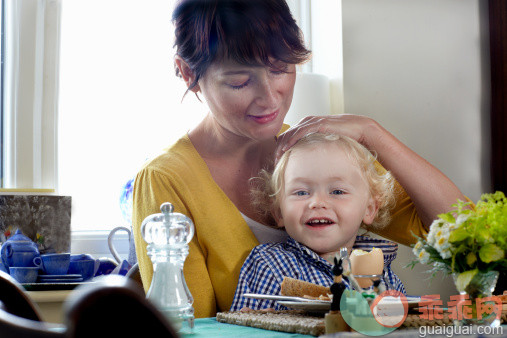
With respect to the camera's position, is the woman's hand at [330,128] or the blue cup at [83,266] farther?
the blue cup at [83,266]

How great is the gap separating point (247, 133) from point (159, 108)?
0.99m

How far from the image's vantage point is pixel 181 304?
3.14 ft

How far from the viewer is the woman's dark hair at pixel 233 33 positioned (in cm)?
168

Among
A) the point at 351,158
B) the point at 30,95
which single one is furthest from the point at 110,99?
the point at 351,158

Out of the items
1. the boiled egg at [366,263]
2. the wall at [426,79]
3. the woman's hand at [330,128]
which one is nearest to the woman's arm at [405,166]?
the woman's hand at [330,128]

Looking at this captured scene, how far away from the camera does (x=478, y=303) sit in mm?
917

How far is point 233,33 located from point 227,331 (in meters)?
0.92

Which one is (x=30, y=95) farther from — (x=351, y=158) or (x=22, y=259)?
(x=351, y=158)

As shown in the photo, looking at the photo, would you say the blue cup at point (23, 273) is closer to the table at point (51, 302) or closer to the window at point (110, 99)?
the table at point (51, 302)

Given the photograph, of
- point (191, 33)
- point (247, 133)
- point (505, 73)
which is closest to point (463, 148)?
point (505, 73)

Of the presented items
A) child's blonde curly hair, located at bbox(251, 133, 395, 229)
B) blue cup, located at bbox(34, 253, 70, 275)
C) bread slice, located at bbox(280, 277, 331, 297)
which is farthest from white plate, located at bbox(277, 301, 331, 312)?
→ blue cup, located at bbox(34, 253, 70, 275)

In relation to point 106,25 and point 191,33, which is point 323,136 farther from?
point 106,25

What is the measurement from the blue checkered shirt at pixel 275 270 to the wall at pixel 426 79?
1005 mm

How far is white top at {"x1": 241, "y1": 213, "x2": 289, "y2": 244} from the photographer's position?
5.42ft
